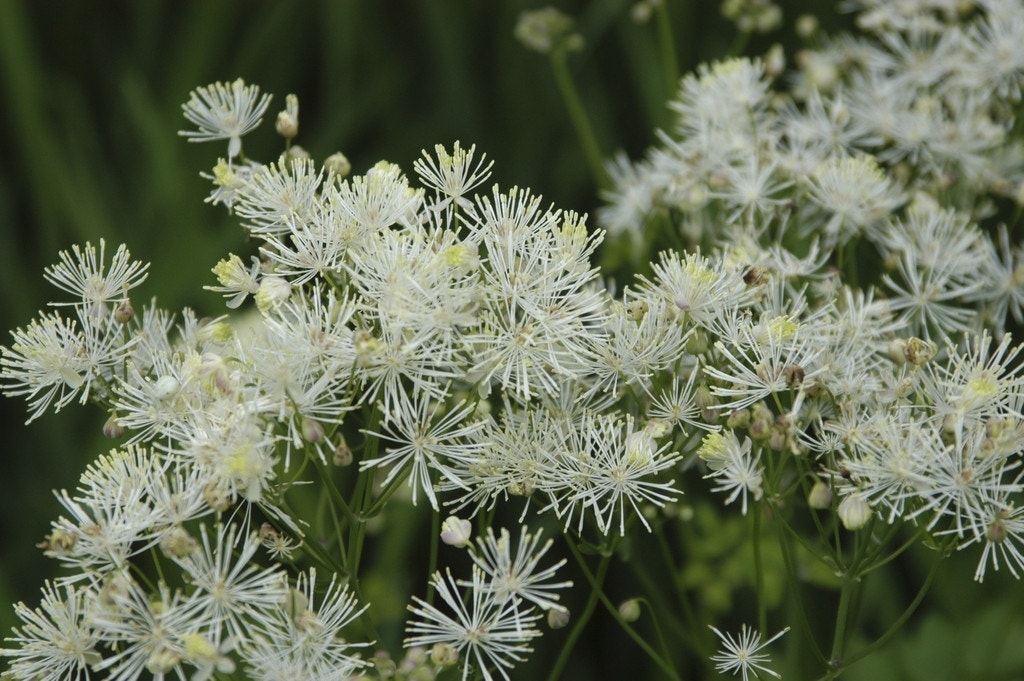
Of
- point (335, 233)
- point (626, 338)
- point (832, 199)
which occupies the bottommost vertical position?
point (626, 338)

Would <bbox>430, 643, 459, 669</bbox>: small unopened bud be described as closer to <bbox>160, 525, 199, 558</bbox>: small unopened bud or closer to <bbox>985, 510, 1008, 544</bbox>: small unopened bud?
<bbox>160, 525, 199, 558</bbox>: small unopened bud

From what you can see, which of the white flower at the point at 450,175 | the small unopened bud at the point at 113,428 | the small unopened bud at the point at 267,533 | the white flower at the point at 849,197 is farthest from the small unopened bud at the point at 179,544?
the white flower at the point at 849,197

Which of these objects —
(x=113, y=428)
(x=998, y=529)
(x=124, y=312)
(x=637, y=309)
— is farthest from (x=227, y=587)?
(x=998, y=529)

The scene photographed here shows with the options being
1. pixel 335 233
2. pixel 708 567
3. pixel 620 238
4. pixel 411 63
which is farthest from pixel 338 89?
pixel 335 233

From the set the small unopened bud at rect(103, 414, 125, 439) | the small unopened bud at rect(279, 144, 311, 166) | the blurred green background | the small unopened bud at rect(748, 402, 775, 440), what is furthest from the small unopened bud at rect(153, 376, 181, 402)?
the blurred green background

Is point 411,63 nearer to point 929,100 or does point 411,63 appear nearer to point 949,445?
point 929,100

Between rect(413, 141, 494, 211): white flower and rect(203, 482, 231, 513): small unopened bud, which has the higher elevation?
rect(413, 141, 494, 211): white flower
